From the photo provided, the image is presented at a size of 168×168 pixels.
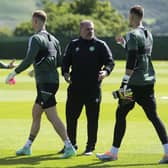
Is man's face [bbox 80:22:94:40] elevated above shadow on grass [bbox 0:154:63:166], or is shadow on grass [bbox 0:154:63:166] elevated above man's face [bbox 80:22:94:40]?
man's face [bbox 80:22:94:40]

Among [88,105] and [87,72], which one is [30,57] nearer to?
[87,72]

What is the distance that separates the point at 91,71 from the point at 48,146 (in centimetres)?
154

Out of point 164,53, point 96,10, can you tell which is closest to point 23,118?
point 164,53

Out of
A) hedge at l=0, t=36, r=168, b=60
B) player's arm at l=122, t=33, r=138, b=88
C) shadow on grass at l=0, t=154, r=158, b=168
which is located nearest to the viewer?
player's arm at l=122, t=33, r=138, b=88

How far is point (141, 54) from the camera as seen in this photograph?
8.95 m

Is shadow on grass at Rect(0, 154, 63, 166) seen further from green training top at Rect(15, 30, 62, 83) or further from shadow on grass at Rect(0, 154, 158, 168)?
green training top at Rect(15, 30, 62, 83)

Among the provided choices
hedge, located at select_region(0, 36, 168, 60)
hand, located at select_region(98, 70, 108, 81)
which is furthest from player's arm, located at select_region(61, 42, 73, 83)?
hedge, located at select_region(0, 36, 168, 60)

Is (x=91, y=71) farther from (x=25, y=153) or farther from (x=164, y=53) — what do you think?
(x=164, y=53)

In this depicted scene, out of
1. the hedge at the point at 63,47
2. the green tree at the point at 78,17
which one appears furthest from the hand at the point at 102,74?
the green tree at the point at 78,17

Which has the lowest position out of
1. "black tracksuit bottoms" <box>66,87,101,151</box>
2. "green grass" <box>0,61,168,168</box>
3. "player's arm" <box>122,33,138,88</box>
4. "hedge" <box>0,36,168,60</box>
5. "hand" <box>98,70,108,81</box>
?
"hedge" <box>0,36,168,60</box>

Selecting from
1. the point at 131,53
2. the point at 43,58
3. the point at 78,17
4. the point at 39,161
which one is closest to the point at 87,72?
the point at 43,58

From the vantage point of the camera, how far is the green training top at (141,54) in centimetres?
879

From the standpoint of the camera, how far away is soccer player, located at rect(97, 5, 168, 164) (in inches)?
347

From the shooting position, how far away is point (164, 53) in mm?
54125
